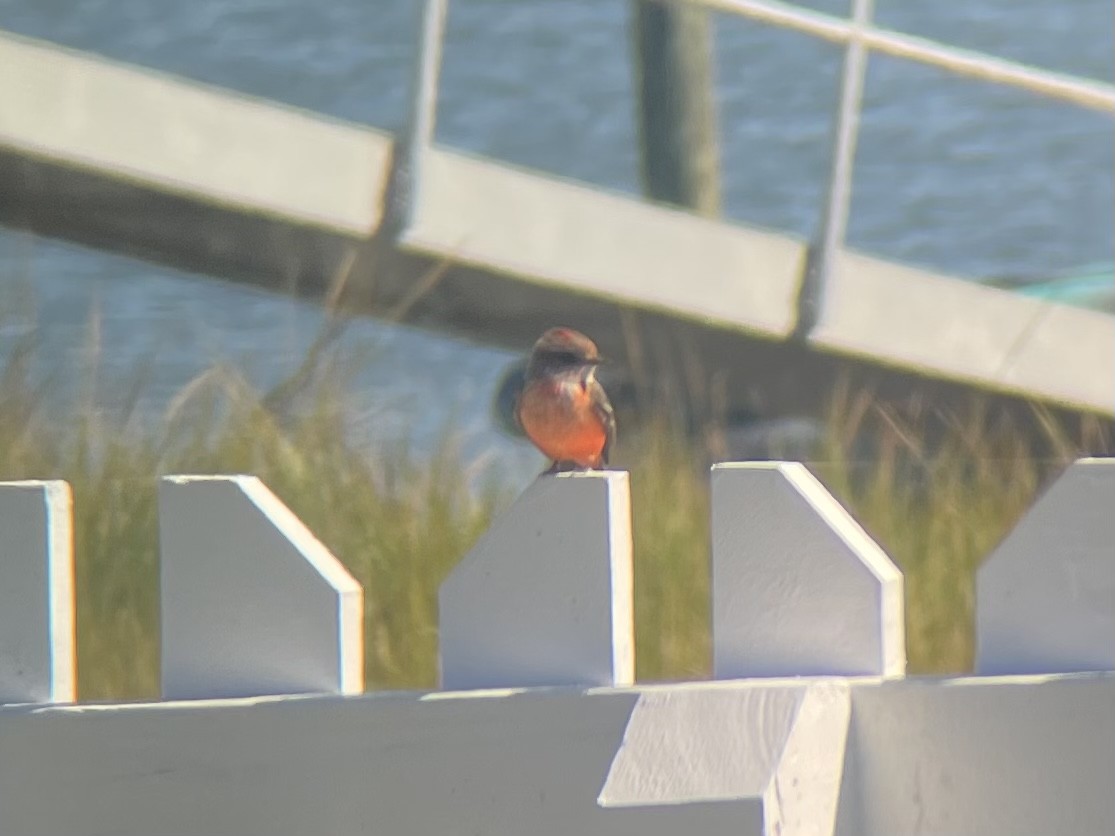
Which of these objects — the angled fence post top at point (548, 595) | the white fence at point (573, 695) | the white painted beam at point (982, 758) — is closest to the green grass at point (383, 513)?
the white fence at point (573, 695)

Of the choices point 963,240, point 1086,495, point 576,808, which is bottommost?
point 576,808

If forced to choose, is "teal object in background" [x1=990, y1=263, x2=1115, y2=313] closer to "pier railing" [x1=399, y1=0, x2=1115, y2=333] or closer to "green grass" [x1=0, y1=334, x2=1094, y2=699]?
"pier railing" [x1=399, y1=0, x2=1115, y2=333]

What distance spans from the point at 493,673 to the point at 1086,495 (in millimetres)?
557

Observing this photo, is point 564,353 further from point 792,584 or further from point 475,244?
point 475,244

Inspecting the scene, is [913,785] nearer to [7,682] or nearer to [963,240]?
[7,682]

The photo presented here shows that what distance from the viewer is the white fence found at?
5.47 feet

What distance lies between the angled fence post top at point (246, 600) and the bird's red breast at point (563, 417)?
1.11 meters

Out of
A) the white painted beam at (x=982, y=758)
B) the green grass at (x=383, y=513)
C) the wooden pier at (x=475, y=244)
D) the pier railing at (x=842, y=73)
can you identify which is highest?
the pier railing at (x=842, y=73)

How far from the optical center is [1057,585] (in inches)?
66.6

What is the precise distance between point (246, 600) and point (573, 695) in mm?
350

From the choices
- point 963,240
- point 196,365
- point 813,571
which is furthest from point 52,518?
point 963,240

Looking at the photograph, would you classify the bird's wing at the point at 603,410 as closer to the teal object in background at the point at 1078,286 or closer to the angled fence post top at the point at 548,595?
the angled fence post top at the point at 548,595

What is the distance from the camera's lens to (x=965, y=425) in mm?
6055

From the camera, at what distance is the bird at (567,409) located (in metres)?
2.98
